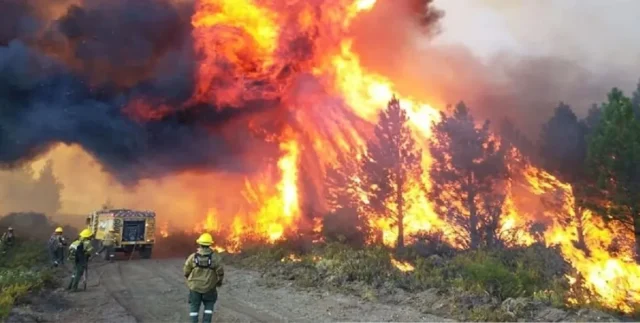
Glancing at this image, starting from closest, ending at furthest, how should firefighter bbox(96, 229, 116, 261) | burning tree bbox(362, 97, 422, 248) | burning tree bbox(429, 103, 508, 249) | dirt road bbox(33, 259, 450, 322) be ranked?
dirt road bbox(33, 259, 450, 322), burning tree bbox(429, 103, 508, 249), burning tree bbox(362, 97, 422, 248), firefighter bbox(96, 229, 116, 261)

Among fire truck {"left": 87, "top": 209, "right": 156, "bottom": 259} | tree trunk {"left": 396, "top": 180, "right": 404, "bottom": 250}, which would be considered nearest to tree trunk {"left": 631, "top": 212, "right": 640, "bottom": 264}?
tree trunk {"left": 396, "top": 180, "right": 404, "bottom": 250}

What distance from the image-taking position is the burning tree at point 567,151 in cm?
2931

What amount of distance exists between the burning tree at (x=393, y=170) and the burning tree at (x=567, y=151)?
9.71 metres

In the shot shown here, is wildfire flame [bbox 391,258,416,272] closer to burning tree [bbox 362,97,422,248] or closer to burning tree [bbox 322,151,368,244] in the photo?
burning tree [bbox 322,151,368,244]

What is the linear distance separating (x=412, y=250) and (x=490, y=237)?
5.27 meters

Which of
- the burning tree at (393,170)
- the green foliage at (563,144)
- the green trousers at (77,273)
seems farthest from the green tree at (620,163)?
the green trousers at (77,273)

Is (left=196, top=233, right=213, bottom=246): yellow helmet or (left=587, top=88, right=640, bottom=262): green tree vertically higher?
(left=587, top=88, right=640, bottom=262): green tree

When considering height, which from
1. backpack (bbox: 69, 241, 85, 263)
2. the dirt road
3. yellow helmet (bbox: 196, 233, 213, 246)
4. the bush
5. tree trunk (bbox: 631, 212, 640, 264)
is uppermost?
tree trunk (bbox: 631, 212, 640, 264)

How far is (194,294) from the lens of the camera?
9.93m

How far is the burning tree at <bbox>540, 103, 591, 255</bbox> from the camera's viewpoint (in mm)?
29312

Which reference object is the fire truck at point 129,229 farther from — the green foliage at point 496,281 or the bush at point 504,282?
the green foliage at point 496,281

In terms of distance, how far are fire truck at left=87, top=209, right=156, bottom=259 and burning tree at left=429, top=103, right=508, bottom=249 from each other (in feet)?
70.8

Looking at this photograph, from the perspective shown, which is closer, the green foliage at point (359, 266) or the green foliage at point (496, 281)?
the green foliage at point (496, 281)

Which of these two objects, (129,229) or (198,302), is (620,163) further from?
(129,229)
